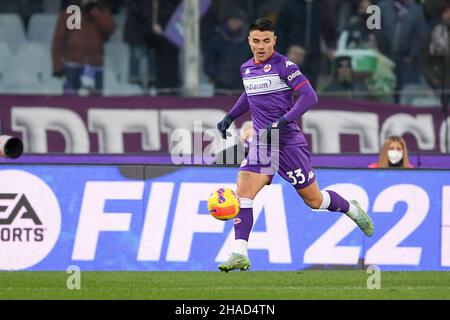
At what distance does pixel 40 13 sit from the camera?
67.4ft

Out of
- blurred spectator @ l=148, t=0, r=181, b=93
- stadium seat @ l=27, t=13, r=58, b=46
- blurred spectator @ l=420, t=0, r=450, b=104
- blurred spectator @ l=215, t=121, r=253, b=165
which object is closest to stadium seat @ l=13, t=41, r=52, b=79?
stadium seat @ l=27, t=13, r=58, b=46

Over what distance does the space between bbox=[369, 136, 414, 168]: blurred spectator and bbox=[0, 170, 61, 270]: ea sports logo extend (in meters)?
3.77

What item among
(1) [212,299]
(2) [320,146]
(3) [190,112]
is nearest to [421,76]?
(2) [320,146]

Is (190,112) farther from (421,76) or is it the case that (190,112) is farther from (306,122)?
(421,76)

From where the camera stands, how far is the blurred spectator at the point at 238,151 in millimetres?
15891

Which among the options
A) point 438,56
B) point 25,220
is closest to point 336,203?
point 25,220

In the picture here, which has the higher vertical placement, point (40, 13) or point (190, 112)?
point (40, 13)

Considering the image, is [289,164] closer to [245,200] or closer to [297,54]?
[245,200]

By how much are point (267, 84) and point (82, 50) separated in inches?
322

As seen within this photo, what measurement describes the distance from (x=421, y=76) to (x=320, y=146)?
2266mm

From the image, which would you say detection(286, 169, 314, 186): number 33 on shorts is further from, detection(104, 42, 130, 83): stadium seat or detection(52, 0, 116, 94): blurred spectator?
detection(104, 42, 130, 83): stadium seat

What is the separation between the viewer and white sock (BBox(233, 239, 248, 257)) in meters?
11.7

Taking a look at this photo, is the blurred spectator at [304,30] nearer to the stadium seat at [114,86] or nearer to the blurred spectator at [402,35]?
the blurred spectator at [402,35]

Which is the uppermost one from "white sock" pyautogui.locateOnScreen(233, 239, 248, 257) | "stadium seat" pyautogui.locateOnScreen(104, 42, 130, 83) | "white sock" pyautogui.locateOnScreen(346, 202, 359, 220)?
"stadium seat" pyautogui.locateOnScreen(104, 42, 130, 83)
